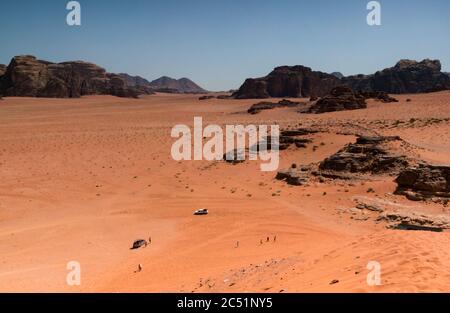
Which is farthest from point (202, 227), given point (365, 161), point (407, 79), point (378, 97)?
point (407, 79)

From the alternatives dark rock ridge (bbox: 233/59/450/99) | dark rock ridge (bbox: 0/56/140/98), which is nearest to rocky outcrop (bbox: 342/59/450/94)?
dark rock ridge (bbox: 233/59/450/99)

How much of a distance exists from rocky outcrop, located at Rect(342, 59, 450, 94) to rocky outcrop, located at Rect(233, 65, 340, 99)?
8834mm

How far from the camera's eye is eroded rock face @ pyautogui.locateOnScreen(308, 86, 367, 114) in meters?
49.0

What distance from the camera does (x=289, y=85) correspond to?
102062 millimetres

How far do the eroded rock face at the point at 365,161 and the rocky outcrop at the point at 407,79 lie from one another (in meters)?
83.0

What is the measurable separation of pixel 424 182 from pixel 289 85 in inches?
3498

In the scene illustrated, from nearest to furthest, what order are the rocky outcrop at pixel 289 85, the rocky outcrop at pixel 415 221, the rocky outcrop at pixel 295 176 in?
1. the rocky outcrop at pixel 415 221
2. the rocky outcrop at pixel 295 176
3. the rocky outcrop at pixel 289 85

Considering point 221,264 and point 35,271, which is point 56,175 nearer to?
point 35,271

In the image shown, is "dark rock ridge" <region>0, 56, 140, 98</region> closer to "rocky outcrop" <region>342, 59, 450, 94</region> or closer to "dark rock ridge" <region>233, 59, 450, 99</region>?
"dark rock ridge" <region>233, 59, 450, 99</region>

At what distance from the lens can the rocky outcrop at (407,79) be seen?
100088 millimetres

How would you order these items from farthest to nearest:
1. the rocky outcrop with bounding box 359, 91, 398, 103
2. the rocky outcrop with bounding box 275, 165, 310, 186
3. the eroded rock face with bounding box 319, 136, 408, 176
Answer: the rocky outcrop with bounding box 359, 91, 398, 103 < the rocky outcrop with bounding box 275, 165, 310, 186 < the eroded rock face with bounding box 319, 136, 408, 176

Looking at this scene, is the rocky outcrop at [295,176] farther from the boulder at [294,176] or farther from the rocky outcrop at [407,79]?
the rocky outcrop at [407,79]

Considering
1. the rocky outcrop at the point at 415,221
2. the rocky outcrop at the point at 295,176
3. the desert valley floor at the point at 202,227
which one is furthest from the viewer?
the rocky outcrop at the point at 295,176

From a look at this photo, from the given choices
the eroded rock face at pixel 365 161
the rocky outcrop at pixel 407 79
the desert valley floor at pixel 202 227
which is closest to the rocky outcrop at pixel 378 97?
the desert valley floor at pixel 202 227
